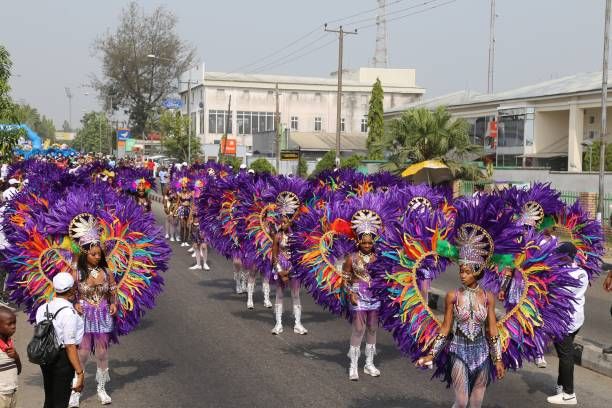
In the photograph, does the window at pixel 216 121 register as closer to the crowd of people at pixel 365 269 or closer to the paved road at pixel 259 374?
the crowd of people at pixel 365 269

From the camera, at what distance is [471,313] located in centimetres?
629

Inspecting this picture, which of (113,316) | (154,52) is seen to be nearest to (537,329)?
(113,316)

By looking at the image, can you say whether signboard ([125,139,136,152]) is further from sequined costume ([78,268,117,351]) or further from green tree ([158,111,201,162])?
sequined costume ([78,268,117,351])

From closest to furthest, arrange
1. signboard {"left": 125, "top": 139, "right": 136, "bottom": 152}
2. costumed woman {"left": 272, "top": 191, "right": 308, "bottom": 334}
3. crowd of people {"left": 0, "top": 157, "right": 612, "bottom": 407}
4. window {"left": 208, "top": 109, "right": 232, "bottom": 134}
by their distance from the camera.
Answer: crowd of people {"left": 0, "top": 157, "right": 612, "bottom": 407} → costumed woman {"left": 272, "top": 191, "right": 308, "bottom": 334} → window {"left": 208, "top": 109, "right": 232, "bottom": 134} → signboard {"left": 125, "top": 139, "right": 136, "bottom": 152}

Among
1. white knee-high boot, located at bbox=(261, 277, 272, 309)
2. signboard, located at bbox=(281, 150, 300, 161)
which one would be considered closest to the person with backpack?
white knee-high boot, located at bbox=(261, 277, 272, 309)

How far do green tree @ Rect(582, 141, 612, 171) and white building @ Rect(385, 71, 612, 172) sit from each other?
31 centimetres

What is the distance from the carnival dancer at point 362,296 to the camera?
28.7ft

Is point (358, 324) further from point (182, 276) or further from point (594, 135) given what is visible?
point (594, 135)

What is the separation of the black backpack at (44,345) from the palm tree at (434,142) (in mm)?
23779

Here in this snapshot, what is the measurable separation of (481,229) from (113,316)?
13.1 ft

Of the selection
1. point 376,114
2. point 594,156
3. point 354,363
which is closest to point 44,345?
point 354,363

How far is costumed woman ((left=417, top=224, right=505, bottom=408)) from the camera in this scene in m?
6.30

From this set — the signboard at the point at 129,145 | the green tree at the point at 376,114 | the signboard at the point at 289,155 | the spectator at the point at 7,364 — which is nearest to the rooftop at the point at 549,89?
the green tree at the point at 376,114

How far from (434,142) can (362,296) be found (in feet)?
70.4
